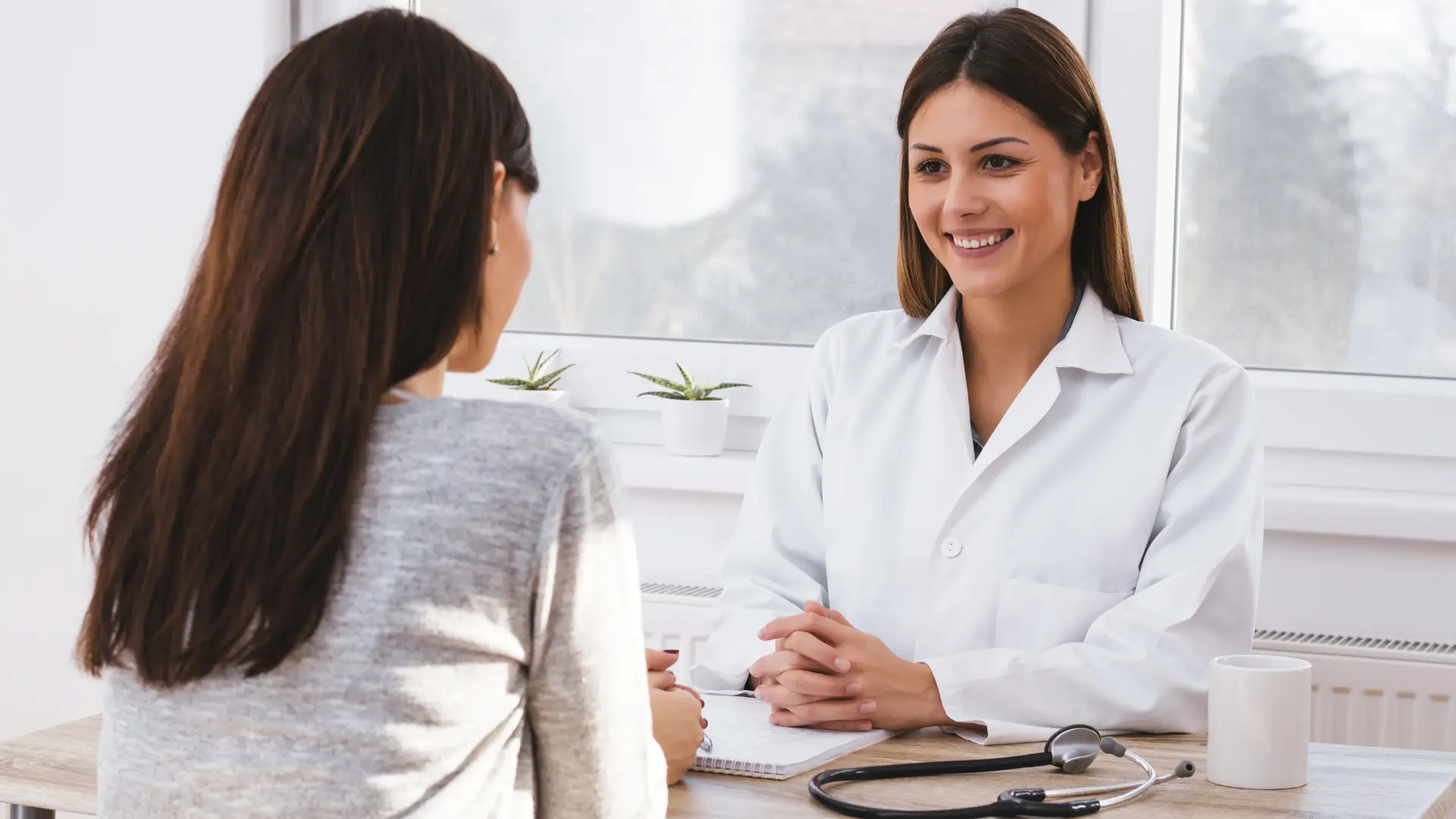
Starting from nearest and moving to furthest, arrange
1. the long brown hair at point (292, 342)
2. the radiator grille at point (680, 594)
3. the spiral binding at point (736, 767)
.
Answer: the long brown hair at point (292, 342)
the spiral binding at point (736, 767)
the radiator grille at point (680, 594)

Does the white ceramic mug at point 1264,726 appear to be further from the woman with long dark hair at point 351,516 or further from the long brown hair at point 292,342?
the long brown hair at point 292,342

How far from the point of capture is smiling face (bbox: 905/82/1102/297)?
71.2 inches

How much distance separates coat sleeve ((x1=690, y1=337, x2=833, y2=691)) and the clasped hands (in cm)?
16

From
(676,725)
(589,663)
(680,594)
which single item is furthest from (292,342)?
(680,594)

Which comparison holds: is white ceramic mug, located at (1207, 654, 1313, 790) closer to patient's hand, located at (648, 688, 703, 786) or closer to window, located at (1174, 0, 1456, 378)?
patient's hand, located at (648, 688, 703, 786)

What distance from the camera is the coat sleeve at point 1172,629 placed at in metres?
1.53

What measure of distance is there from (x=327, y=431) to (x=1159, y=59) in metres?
1.70

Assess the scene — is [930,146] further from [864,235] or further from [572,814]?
[572,814]

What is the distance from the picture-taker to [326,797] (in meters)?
0.88

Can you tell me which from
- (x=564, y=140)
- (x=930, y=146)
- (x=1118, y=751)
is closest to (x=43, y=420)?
(x=564, y=140)

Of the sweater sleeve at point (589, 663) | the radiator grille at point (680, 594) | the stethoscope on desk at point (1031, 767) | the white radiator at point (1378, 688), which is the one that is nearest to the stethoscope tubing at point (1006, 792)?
the stethoscope on desk at point (1031, 767)

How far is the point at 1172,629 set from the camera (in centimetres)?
160

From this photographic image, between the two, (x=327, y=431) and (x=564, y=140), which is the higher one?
(x=564, y=140)

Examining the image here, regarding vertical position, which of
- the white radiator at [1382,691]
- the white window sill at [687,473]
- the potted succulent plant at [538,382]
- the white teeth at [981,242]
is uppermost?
the white teeth at [981,242]
